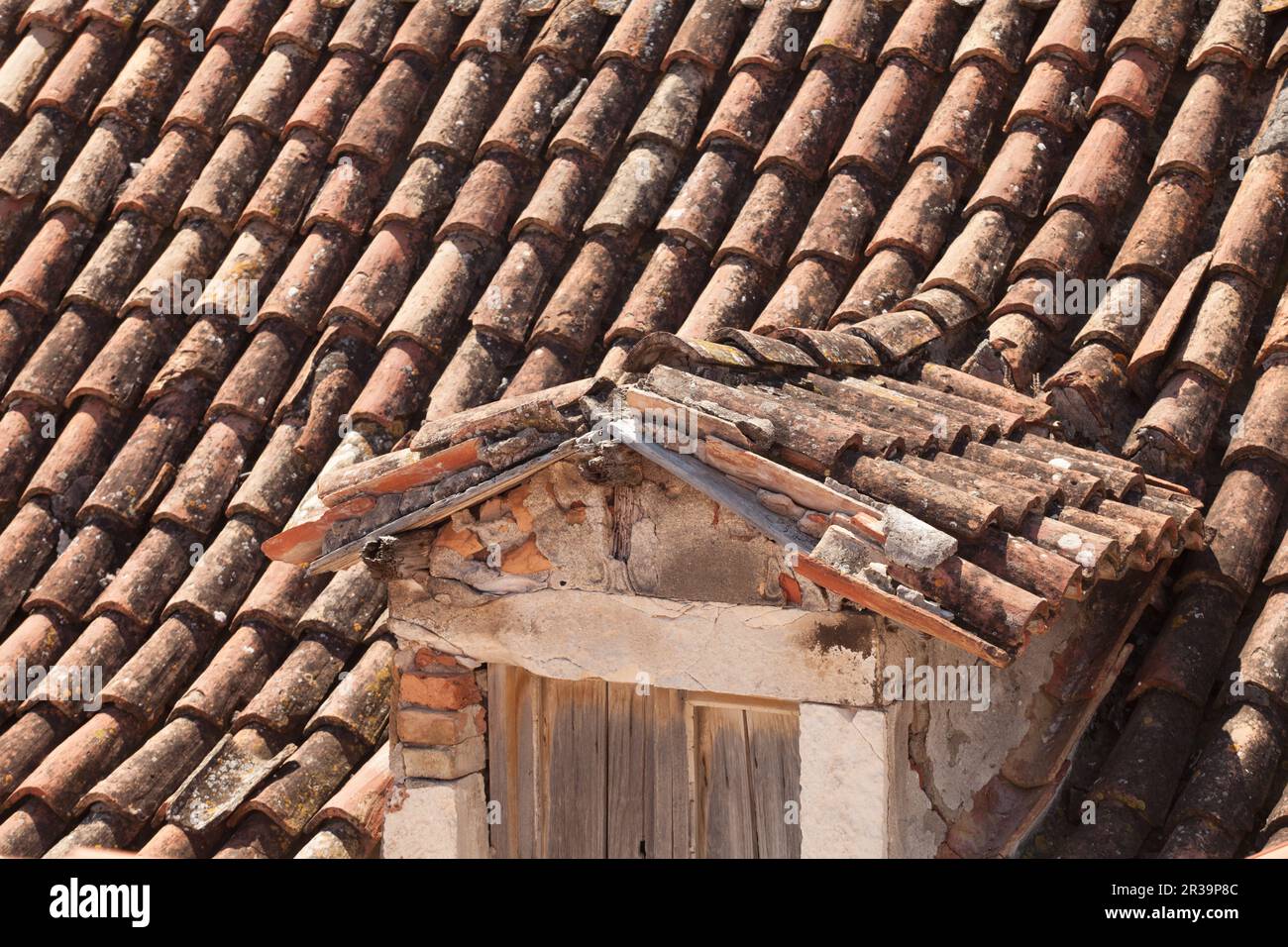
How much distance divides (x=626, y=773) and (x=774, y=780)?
0.43 metres

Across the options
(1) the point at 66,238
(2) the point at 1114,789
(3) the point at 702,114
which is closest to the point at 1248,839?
(2) the point at 1114,789

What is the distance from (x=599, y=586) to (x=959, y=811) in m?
1.13

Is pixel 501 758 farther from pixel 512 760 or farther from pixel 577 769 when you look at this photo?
pixel 577 769

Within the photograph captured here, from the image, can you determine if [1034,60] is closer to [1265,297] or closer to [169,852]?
[1265,297]

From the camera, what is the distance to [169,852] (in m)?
4.70

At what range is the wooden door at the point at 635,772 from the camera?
13.9 feet

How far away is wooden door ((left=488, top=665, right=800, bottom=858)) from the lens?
4.23 meters

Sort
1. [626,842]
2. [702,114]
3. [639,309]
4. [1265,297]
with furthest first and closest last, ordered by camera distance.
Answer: [702,114]
[639,309]
[1265,297]
[626,842]

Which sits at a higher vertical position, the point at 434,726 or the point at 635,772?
the point at 434,726

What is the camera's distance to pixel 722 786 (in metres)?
4.29
